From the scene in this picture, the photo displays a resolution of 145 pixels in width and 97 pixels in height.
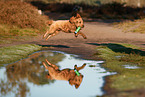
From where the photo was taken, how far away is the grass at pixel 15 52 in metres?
11.7

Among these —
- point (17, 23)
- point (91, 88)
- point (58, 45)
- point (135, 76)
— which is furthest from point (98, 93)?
point (17, 23)

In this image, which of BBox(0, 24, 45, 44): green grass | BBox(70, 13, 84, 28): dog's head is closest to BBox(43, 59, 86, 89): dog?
BBox(70, 13, 84, 28): dog's head

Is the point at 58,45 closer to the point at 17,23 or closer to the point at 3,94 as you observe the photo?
the point at 17,23

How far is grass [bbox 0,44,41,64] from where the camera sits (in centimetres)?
1169

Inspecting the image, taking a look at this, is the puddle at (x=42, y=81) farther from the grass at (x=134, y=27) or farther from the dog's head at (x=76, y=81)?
the grass at (x=134, y=27)

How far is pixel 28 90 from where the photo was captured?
24.4 feet

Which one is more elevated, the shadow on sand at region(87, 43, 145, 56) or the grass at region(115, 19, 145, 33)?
the shadow on sand at region(87, 43, 145, 56)

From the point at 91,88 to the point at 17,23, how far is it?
43.7ft

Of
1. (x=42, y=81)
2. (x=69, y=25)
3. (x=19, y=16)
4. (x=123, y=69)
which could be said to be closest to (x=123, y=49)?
(x=69, y=25)

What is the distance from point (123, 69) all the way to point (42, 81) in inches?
111

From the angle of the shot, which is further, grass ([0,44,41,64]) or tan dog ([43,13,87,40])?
tan dog ([43,13,87,40])

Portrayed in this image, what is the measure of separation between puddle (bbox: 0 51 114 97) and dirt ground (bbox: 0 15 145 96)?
2022 millimetres

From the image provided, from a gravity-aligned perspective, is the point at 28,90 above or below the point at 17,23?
→ above

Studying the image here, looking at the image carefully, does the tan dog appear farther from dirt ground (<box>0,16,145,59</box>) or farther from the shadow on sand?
the shadow on sand
